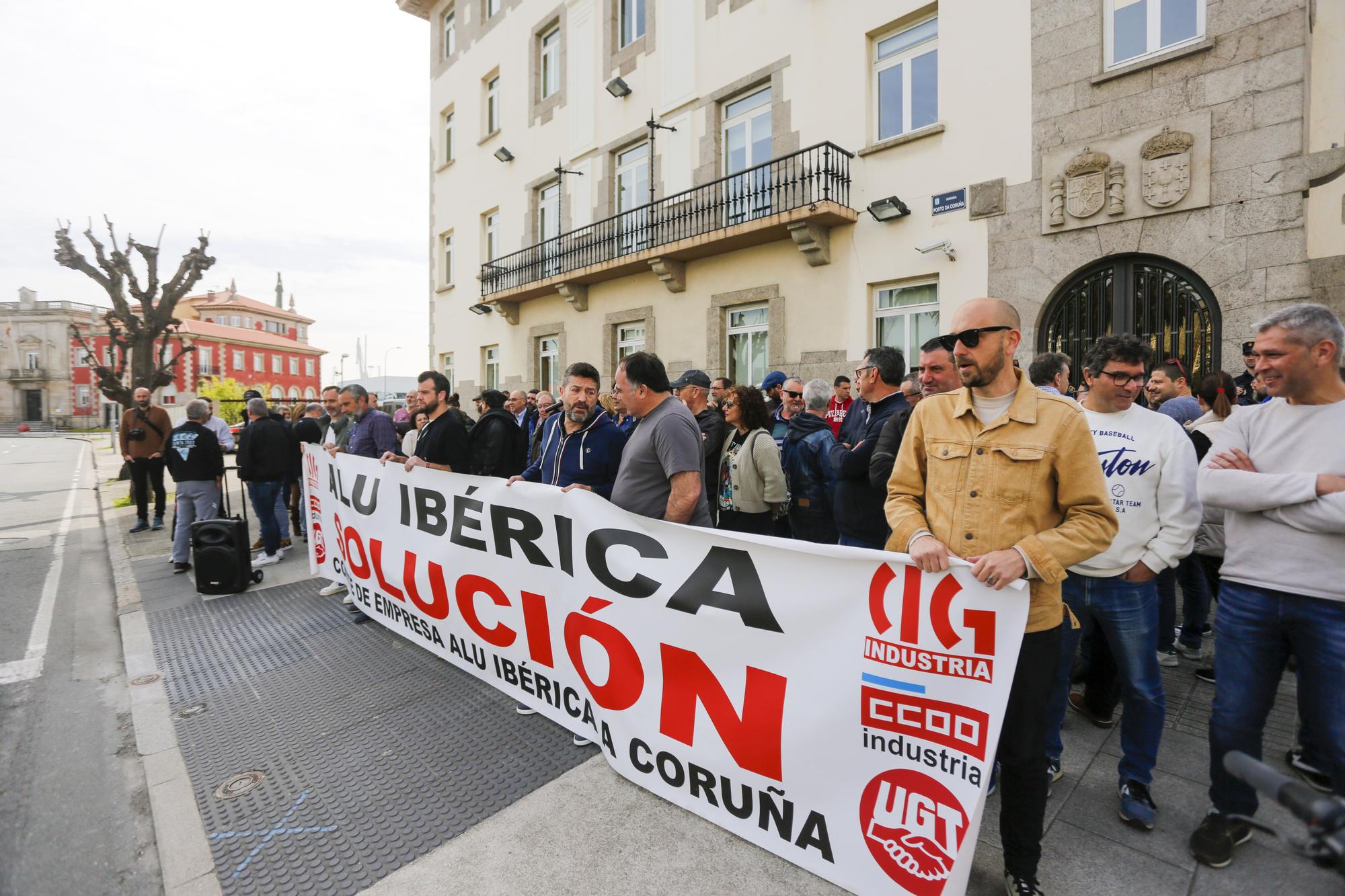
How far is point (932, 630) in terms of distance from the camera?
2152 mm

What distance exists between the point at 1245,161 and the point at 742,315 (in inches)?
266

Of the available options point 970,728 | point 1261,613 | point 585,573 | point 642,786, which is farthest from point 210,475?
point 1261,613

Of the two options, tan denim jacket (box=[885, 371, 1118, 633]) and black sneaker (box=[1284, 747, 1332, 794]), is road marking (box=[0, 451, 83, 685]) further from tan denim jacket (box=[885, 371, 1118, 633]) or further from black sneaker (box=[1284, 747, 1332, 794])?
black sneaker (box=[1284, 747, 1332, 794])

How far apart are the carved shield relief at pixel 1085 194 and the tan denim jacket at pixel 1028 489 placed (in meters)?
6.84

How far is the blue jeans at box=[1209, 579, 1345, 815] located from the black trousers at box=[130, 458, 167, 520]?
11971 mm

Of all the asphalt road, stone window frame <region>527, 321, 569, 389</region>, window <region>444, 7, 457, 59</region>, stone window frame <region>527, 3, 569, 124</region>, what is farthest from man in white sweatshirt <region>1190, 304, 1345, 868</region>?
window <region>444, 7, 457, 59</region>

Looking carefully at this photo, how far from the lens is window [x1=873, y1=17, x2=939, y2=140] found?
9156 mm

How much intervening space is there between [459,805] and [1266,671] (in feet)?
10.5

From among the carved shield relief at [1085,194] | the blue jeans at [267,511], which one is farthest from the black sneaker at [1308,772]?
the blue jeans at [267,511]

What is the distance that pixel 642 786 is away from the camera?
298 centimetres

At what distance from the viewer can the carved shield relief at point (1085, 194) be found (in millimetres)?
7523

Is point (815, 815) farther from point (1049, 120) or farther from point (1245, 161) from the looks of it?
point (1049, 120)

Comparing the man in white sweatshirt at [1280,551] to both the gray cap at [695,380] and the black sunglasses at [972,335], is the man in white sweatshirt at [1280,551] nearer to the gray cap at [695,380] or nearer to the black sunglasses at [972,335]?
the black sunglasses at [972,335]

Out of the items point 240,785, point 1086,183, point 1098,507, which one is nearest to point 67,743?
point 240,785
